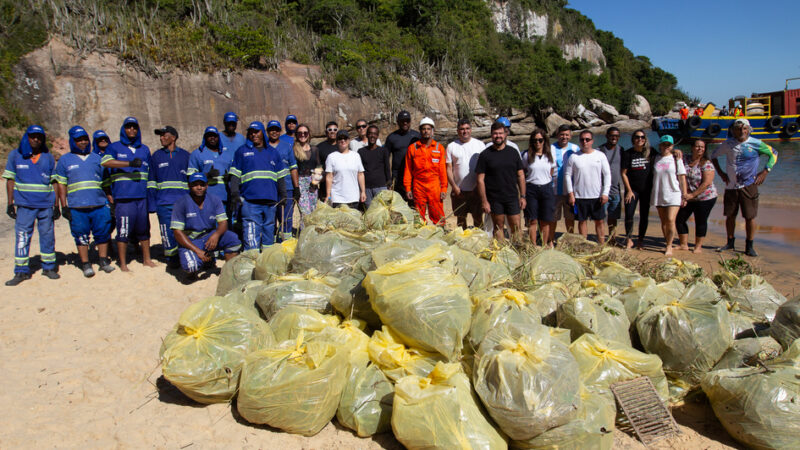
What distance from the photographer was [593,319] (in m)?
2.83

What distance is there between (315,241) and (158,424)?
5.38ft

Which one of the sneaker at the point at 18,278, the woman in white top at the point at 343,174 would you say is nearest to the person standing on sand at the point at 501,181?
the woman in white top at the point at 343,174

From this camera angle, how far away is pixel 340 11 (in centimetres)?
2728

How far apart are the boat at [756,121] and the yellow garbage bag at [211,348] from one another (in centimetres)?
2173

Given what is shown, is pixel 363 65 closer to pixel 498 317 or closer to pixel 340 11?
pixel 340 11

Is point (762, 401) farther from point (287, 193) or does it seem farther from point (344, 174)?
point (287, 193)

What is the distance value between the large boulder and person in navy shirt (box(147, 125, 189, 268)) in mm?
48439

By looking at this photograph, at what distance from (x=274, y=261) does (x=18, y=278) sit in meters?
3.30

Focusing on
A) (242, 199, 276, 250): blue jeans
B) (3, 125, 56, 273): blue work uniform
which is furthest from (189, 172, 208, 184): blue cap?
(3, 125, 56, 273): blue work uniform

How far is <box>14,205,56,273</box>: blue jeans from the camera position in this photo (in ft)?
16.3

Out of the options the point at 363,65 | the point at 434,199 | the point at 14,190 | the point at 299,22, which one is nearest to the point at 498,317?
the point at 434,199

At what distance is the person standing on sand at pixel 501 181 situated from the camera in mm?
5176

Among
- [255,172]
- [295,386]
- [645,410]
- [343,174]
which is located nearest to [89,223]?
[255,172]

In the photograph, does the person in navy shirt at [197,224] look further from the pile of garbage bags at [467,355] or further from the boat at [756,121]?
the boat at [756,121]
